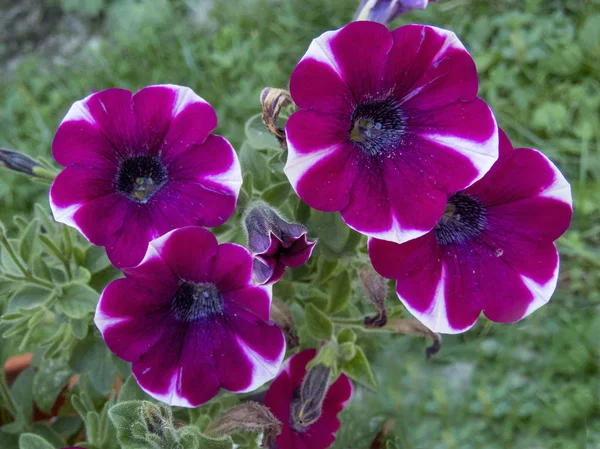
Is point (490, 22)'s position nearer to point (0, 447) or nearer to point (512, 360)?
point (512, 360)

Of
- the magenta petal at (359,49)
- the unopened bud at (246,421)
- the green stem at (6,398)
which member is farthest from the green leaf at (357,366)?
the green stem at (6,398)

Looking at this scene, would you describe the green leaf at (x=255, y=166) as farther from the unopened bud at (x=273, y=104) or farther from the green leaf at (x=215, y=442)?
the green leaf at (x=215, y=442)

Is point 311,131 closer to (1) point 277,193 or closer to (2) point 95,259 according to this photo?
(1) point 277,193

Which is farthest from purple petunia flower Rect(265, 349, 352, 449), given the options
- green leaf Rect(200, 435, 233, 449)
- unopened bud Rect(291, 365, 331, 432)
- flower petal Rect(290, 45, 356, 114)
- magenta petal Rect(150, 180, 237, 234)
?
flower petal Rect(290, 45, 356, 114)

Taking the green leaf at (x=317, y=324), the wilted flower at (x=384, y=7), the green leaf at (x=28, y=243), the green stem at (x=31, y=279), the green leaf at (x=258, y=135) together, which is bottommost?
the green leaf at (x=317, y=324)

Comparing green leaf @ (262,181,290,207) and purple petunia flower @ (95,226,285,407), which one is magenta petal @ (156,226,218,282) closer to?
purple petunia flower @ (95,226,285,407)

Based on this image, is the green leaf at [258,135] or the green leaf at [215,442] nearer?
the green leaf at [215,442]

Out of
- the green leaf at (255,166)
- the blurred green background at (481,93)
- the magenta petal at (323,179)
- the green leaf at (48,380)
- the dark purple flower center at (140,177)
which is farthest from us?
the blurred green background at (481,93)
